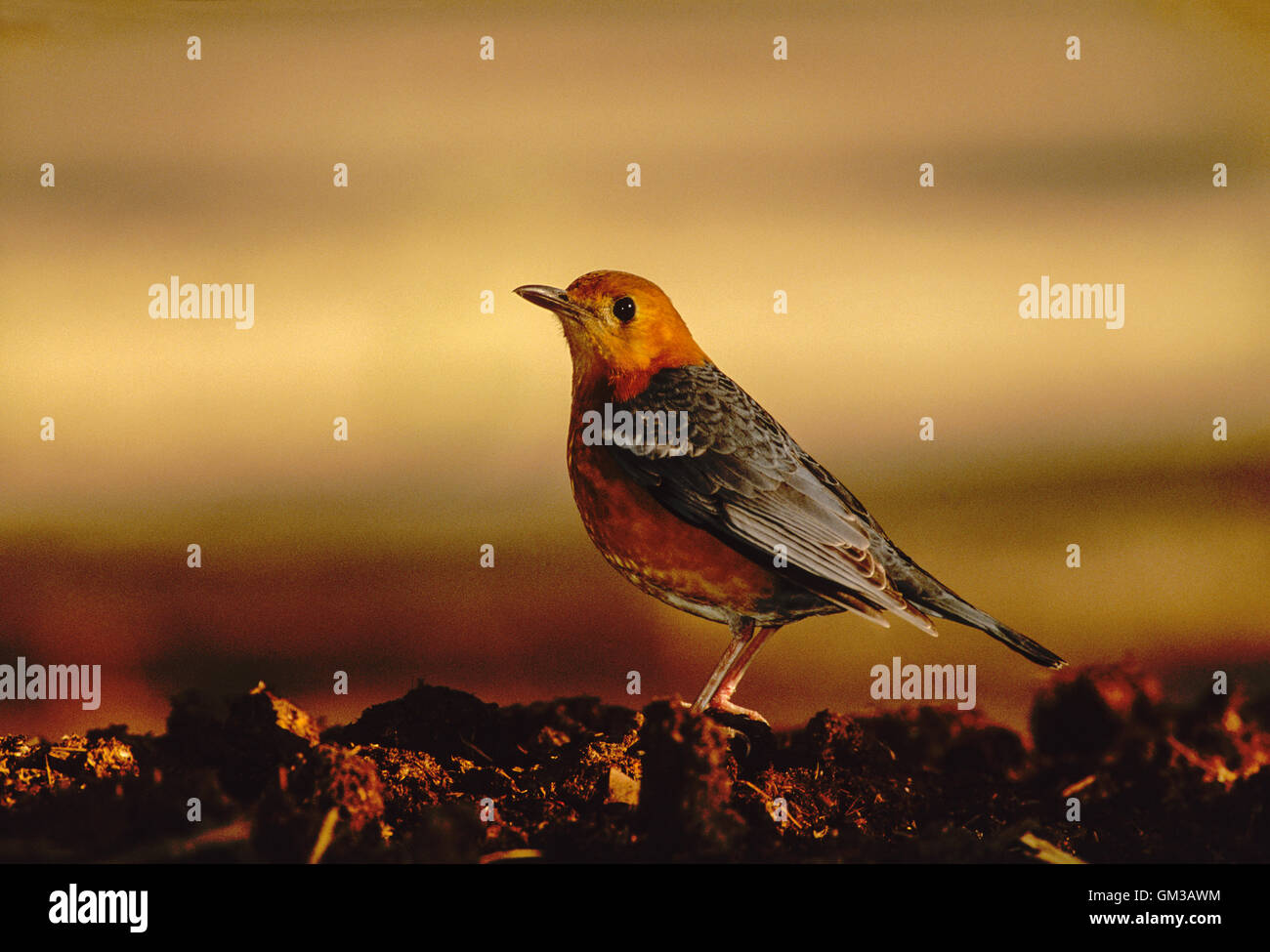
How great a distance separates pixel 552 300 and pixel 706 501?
0.68 meters

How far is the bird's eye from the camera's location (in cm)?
300

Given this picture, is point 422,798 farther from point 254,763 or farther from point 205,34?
point 205,34

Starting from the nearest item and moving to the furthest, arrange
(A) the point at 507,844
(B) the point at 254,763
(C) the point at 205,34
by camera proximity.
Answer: (A) the point at 507,844 < (B) the point at 254,763 < (C) the point at 205,34

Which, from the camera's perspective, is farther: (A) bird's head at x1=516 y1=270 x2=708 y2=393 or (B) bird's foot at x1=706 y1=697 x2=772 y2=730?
(B) bird's foot at x1=706 y1=697 x2=772 y2=730

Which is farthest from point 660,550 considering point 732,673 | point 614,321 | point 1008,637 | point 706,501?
point 1008,637

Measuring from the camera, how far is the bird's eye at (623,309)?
118 inches

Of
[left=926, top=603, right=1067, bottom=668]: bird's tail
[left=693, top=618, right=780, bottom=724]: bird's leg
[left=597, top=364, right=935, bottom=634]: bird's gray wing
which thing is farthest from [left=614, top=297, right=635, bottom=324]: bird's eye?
[left=926, top=603, right=1067, bottom=668]: bird's tail

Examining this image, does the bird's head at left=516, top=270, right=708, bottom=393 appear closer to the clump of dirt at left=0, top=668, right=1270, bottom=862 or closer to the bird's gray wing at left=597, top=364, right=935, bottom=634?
the bird's gray wing at left=597, top=364, right=935, bottom=634

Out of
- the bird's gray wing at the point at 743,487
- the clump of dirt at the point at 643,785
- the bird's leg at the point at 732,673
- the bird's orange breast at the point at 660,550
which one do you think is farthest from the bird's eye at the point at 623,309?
the clump of dirt at the point at 643,785

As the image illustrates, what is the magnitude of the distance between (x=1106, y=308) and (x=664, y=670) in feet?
5.76

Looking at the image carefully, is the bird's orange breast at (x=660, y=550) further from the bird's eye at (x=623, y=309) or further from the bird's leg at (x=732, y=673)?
the bird's eye at (x=623, y=309)

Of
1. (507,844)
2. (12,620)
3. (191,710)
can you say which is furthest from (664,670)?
(12,620)

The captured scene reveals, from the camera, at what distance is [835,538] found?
2.84 metres

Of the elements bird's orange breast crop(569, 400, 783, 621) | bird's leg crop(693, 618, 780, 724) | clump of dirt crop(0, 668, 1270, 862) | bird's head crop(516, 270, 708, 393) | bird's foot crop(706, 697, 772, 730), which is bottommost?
clump of dirt crop(0, 668, 1270, 862)
